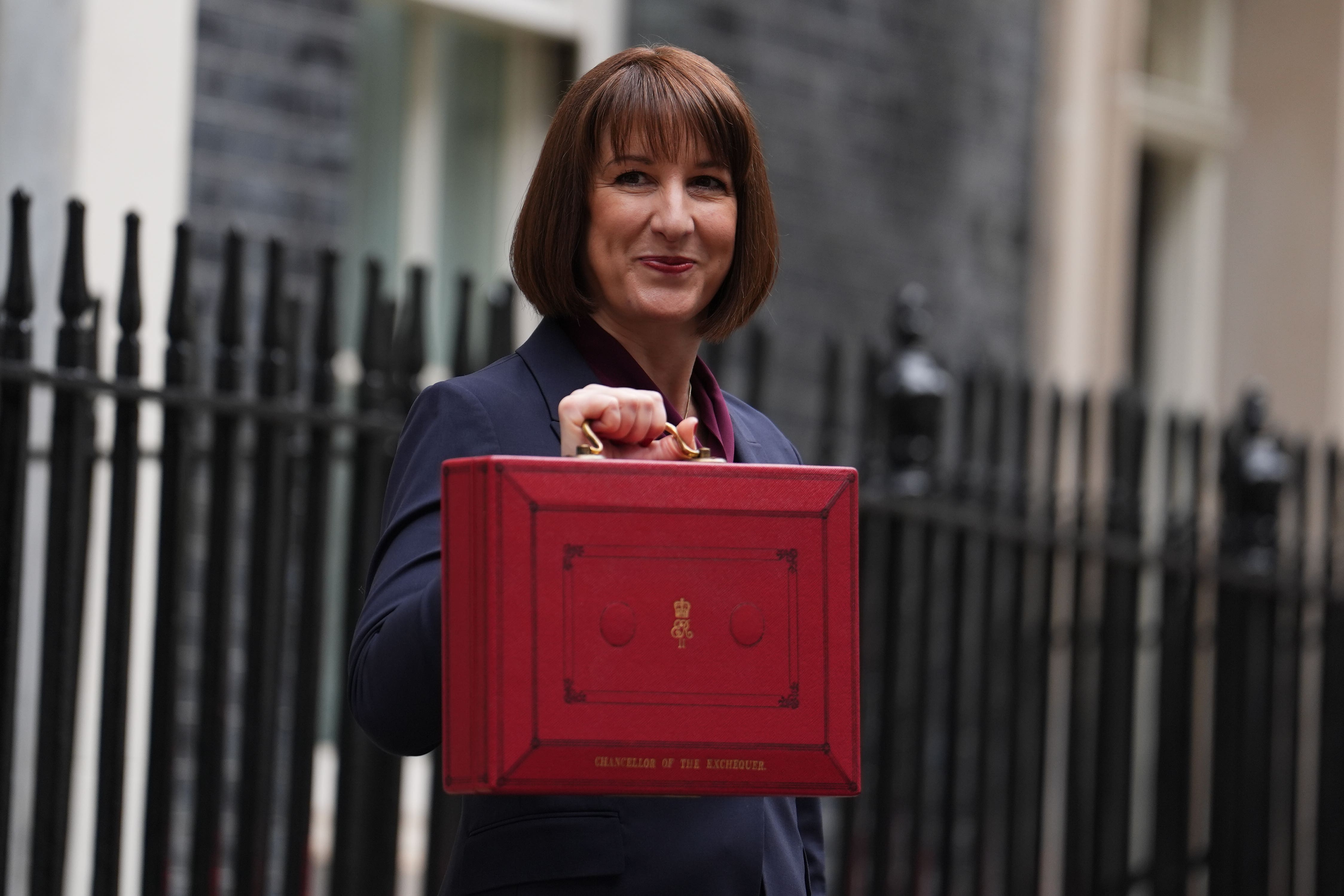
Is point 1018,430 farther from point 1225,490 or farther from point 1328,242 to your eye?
point 1328,242

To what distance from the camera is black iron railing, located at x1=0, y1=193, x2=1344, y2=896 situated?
3266 mm

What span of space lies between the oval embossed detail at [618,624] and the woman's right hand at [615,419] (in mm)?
142

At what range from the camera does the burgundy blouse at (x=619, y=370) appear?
6.42ft

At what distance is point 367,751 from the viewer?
145 inches

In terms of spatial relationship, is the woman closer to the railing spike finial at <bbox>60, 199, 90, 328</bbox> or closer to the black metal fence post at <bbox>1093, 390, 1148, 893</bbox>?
the railing spike finial at <bbox>60, 199, 90, 328</bbox>


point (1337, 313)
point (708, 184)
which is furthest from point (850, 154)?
point (708, 184)

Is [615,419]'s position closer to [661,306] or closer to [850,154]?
[661,306]

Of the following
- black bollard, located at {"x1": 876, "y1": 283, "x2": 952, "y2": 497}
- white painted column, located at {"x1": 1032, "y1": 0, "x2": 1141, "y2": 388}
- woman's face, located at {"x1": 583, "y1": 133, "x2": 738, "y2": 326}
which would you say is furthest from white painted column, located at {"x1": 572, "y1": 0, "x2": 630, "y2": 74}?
woman's face, located at {"x1": 583, "y1": 133, "x2": 738, "y2": 326}

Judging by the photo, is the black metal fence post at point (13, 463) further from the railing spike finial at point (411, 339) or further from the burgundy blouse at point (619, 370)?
the burgundy blouse at point (619, 370)

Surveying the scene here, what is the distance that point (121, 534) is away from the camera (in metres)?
3.28

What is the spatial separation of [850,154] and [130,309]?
4077 mm

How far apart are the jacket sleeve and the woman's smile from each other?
0.24 meters

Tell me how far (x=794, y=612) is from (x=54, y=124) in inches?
127

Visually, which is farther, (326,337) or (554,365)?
(326,337)
